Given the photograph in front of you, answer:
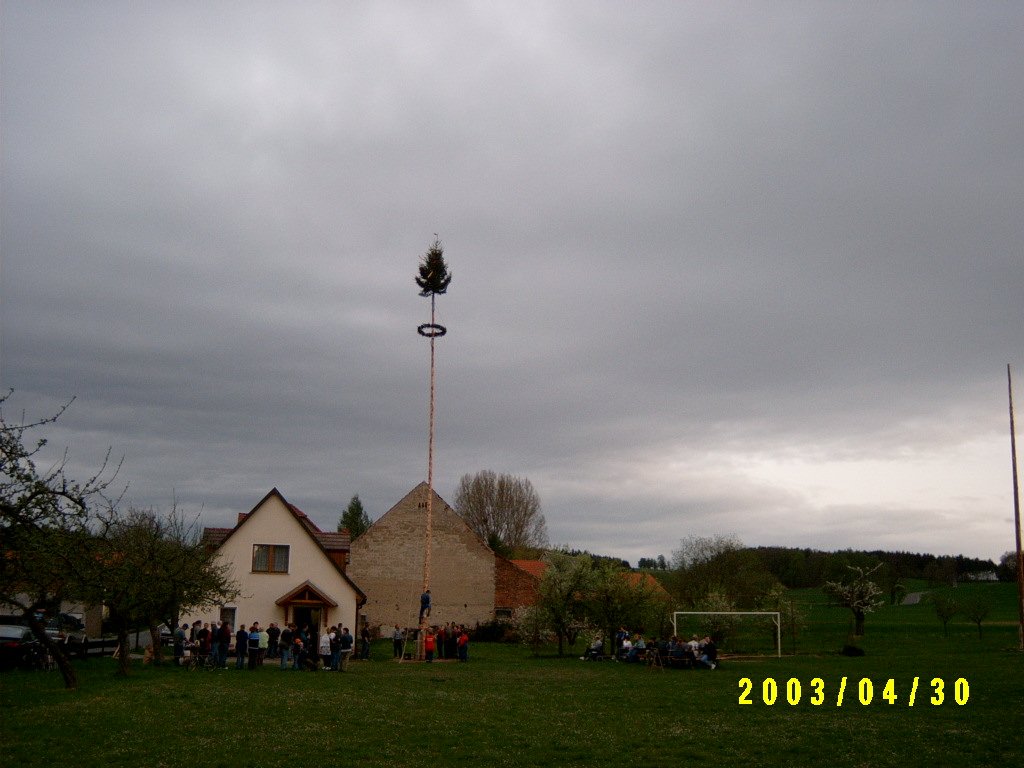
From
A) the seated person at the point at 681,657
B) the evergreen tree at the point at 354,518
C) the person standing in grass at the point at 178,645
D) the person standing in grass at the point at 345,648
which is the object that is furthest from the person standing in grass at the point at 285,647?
the evergreen tree at the point at 354,518

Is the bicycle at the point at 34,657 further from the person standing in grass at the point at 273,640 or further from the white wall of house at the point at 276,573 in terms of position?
the white wall of house at the point at 276,573

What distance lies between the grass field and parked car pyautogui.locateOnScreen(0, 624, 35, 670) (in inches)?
120

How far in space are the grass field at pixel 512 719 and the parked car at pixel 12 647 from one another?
3.05m

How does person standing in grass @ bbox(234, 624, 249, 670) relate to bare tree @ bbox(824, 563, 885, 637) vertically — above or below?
below

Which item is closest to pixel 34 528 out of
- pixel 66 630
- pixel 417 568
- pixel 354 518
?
pixel 66 630

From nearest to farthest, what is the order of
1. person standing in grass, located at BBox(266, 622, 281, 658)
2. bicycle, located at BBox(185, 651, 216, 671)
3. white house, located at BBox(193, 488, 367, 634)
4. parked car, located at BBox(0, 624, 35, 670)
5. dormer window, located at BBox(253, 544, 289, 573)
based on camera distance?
parked car, located at BBox(0, 624, 35, 670) < bicycle, located at BBox(185, 651, 216, 671) < person standing in grass, located at BBox(266, 622, 281, 658) < white house, located at BBox(193, 488, 367, 634) < dormer window, located at BBox(253, 544, 289, 573)

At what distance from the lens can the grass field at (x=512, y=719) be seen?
12984 millimetres


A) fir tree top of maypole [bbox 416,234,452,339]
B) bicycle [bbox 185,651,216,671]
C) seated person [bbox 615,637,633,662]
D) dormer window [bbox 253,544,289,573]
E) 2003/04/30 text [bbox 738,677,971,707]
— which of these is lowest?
seated person [bbox 615,637,633,662]

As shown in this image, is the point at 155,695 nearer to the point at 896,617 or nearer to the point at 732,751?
the point at 732,751

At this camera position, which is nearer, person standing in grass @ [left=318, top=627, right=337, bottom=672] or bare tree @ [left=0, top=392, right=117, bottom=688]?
bare tree @ [left=0, top=392, right=117, bottom=688]

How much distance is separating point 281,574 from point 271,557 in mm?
1001

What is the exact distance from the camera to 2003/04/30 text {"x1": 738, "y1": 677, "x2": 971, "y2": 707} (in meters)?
19.8

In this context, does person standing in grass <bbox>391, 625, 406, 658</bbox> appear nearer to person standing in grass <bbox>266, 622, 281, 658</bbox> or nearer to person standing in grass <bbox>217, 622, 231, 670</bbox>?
person standing in grass <bbox>266, 622, 281, 658</bbox>

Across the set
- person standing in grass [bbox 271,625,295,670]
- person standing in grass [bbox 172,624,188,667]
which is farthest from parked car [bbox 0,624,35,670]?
person standing in grass [bbox 271,625,295,670]
